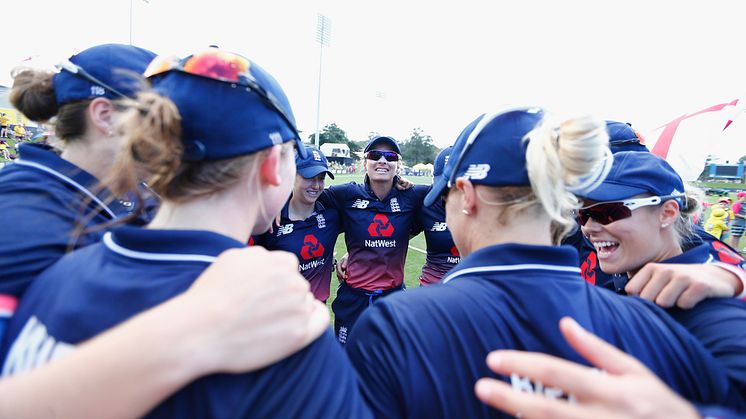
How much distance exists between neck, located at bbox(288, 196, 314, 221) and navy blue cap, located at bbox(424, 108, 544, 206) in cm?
303

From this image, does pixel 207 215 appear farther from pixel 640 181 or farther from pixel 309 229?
pixel 309 229

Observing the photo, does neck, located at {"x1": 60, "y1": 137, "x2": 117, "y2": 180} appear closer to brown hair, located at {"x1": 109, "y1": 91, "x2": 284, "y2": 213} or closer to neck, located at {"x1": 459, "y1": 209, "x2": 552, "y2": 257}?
brown hair, located at {"x1": 109, "y1": 91, "x2": 284, "y2": 213}

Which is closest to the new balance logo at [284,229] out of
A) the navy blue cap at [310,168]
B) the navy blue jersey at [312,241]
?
the navy blue jersey at [312,241]

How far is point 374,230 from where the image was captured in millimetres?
4656

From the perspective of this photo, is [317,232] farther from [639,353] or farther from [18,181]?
[639,353]

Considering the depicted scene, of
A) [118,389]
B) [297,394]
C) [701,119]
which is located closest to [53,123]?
[118,389]

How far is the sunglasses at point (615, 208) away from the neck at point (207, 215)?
2.11m

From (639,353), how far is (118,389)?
1452mm

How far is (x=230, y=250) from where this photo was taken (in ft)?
3.30

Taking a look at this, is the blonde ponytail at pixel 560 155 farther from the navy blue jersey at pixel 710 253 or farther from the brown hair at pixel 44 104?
the brown hair at pixel 44 104

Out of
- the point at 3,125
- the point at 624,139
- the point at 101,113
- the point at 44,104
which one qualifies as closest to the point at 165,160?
the point at 101,113

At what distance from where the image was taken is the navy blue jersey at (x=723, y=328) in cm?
127

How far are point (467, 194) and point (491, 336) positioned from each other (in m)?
0.56

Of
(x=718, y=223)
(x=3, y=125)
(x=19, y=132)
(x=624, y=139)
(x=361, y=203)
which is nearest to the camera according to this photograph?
(x=624, y=139)
